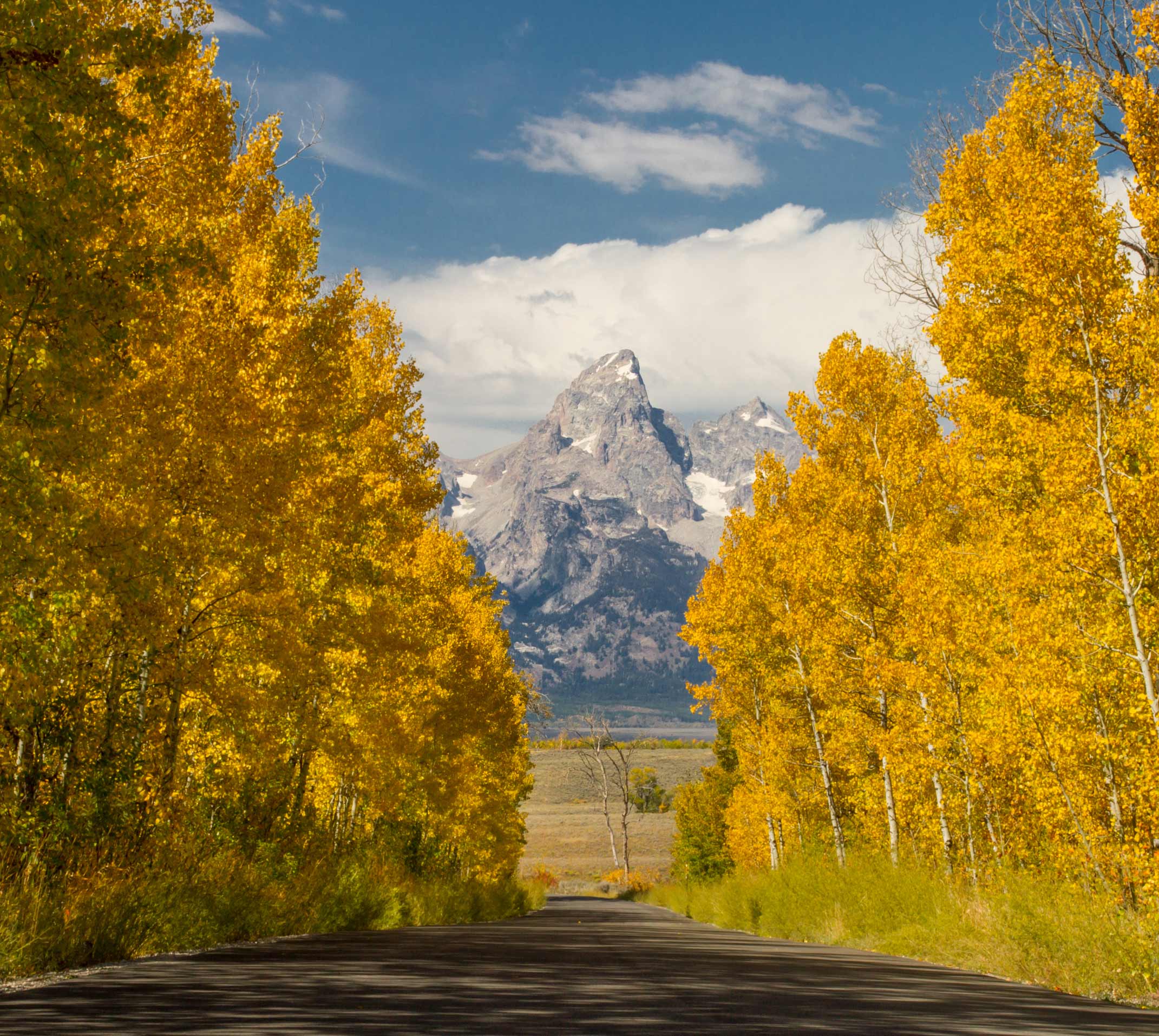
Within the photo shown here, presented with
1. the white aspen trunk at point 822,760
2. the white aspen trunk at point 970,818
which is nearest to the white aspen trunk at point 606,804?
the white aspen trunk at point 822,760

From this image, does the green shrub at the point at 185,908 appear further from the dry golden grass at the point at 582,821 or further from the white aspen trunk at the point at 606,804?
the dry golden grass at the point at 582,821

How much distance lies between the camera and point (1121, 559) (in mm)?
11031

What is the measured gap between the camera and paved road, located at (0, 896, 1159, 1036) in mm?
5031

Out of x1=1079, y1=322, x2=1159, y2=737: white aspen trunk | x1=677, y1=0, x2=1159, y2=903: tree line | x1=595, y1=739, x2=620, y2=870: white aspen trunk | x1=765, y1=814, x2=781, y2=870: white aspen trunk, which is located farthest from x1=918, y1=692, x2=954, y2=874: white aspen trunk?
x1=595, y1=739, x2=620, y2=870: white aspen trunk

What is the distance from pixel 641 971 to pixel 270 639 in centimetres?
691

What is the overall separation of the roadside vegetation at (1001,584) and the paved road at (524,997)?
2.81 metres

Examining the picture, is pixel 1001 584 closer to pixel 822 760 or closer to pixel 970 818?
pixel 970 818

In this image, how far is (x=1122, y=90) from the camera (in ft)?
44.4

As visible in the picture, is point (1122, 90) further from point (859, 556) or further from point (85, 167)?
point (85, 167)

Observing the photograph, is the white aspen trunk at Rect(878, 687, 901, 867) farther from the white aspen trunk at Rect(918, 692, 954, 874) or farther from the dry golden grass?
the dry golden grass

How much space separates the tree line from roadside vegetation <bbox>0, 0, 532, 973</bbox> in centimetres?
980

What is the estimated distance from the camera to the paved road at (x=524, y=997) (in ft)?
16.5

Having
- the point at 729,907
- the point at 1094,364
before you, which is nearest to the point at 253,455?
the point at 1094,364

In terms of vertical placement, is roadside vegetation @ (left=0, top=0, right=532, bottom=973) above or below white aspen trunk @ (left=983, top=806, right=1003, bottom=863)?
above
